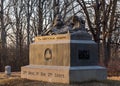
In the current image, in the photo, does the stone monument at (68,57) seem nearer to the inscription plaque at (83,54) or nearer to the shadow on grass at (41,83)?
the inscription plaque at (83,54)

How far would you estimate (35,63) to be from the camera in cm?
1664

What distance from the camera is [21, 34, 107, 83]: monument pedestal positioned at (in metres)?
14.3

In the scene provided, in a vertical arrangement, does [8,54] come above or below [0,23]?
below

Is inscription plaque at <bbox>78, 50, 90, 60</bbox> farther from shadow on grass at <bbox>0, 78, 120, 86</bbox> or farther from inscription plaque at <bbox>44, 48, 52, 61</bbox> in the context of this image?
inscription plaque at <bbox>44, 48, 52, 61</bbox>

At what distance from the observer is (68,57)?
1439 cm

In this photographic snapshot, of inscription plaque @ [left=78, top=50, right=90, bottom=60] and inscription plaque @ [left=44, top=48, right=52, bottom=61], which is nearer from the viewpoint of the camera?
inscription plaque @ [left=78, top=50, right=90, bottom=60]

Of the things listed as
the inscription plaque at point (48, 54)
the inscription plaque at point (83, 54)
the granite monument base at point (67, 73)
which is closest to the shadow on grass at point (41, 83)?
the granite monument base at point (67, 73)

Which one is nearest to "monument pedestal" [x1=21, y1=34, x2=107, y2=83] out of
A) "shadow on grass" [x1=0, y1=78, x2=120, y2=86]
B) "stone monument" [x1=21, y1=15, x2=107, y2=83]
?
"stone monument" [x1=21, y1=15, x2=107, y2=83]

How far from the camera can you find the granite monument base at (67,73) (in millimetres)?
14023

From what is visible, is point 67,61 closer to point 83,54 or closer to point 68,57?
point 68,57

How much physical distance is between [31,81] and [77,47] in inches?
104

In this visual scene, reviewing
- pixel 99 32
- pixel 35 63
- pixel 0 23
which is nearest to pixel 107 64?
pixel 99 32

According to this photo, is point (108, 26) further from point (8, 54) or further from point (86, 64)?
point (86, 64)

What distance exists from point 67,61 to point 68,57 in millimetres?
176
